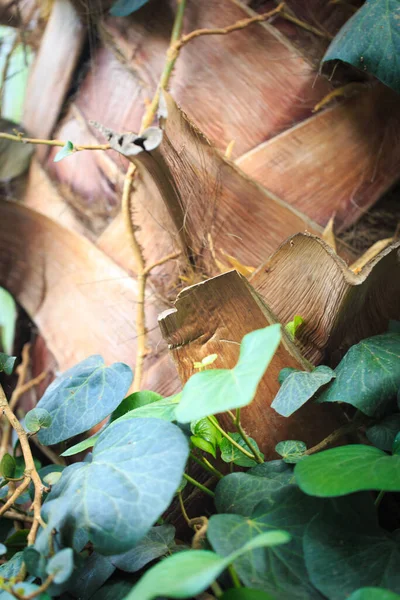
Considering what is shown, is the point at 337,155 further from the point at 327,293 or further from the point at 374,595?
the point at 374,595

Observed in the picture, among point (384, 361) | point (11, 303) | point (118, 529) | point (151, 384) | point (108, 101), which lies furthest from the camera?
point (11, 303)

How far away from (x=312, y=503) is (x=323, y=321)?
0.21m

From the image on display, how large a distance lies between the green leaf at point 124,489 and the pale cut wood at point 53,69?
0.73 metres

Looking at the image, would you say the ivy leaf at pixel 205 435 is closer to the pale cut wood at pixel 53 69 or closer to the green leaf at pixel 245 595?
the green leaf at pixel 245 595

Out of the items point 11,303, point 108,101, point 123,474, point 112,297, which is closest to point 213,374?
point 123,474

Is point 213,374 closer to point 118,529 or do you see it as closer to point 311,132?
point 118,529

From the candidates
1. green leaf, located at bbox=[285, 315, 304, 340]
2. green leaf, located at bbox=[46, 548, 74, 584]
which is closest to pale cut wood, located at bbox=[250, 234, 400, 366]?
green leaf, located at bbox=[285, 315, 304, 340]

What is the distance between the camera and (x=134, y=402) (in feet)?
1.96

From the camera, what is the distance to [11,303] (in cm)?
109

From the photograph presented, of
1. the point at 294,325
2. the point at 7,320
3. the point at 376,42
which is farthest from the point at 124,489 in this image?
the point at 7,320

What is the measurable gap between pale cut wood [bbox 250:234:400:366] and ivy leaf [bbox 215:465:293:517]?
0.17 meters

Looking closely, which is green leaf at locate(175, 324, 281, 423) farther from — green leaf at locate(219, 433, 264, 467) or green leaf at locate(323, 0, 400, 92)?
green leaf at locate(323, 0, 400, 92)

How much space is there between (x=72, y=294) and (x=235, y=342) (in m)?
0.45

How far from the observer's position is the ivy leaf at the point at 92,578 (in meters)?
0.46
